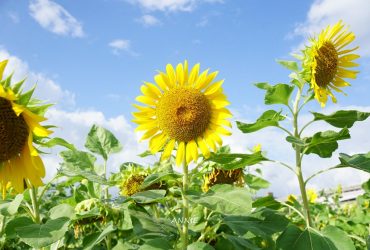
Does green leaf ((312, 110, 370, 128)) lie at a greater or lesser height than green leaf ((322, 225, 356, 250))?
greater

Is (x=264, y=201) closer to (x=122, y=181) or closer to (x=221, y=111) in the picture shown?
(x=221, y=111)

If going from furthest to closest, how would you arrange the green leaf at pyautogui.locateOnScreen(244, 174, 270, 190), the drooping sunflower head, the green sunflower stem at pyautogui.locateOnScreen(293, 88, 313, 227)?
the green leaf at pyautogui.locateOnScreen(244, 174, 270, 190) < the drooping sunflower head < the green sunflower stem at pyautogui.locateOnScreen(293, 88, 313, 227)

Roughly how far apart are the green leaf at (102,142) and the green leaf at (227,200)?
3.21 ft

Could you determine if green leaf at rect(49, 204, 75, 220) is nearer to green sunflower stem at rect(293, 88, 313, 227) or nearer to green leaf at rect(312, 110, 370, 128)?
green sunflower stem at rect(293, 88, 313, 227)

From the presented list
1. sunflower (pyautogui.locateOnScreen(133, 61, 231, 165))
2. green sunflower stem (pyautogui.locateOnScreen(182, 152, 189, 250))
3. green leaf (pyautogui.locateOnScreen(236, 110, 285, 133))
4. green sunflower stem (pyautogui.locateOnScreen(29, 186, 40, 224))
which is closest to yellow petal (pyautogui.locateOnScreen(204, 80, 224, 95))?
sunflower (pyautogui.locateOnScreen(133, 61, 231, 165))

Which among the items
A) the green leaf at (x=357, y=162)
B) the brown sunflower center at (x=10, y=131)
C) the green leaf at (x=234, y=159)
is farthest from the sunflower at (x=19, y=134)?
the green leaf at (x=357, y=162)

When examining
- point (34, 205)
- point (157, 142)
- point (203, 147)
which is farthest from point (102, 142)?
point (203, 147)

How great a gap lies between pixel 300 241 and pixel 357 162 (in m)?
0.57

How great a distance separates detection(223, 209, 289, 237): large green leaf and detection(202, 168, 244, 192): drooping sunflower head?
530 mm

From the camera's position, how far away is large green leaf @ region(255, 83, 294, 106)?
2.65 meters

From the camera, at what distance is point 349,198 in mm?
11234

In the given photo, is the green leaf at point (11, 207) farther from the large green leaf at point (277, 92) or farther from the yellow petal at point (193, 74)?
the large green leaf at point (277, 92)

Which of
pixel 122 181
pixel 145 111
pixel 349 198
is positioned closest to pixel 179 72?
pixel 145 111

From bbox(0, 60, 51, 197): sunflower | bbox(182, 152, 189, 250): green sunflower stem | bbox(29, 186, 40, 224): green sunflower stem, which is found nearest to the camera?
bbox(0, 60, 51, 197): sunflower
